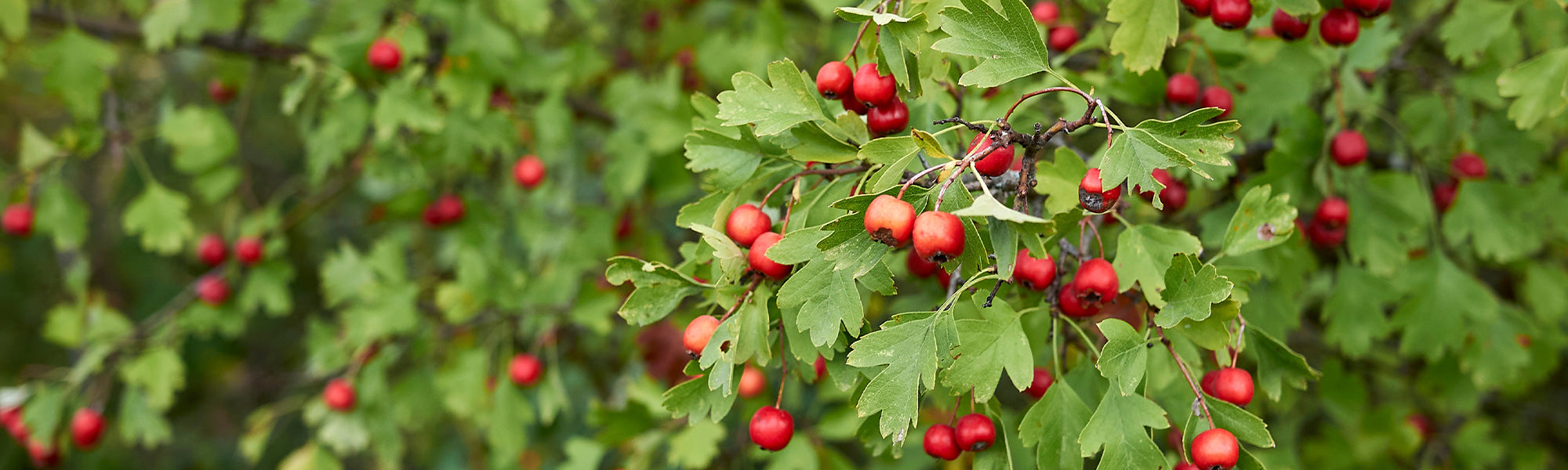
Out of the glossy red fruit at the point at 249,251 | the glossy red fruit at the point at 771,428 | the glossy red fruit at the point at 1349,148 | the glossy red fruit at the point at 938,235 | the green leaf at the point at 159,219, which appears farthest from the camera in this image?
the glossy red fruit at the point at 249,251

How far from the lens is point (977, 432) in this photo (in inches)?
45.9

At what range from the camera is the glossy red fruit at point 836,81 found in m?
1.21

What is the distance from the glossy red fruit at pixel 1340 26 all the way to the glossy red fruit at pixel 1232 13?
37cm

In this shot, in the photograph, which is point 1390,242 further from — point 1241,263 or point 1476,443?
point 1476,443

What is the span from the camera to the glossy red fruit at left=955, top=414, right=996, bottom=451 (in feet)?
3.83

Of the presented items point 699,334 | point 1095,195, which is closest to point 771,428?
point 699,334

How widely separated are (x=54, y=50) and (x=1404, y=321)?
3834mm

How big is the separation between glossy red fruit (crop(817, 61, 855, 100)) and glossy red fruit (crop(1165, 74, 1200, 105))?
734 mm

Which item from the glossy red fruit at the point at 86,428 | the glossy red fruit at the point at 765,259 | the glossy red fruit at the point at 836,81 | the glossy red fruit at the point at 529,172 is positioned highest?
the glossy red fruit at the point at 836,81

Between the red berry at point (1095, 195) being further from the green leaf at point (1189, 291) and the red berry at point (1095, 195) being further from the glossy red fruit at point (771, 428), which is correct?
the glossy red fruit at point (771, 428)

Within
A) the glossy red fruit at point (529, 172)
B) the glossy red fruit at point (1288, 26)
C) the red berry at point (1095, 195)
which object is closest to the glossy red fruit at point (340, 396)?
the glossy red fruit at point (529, 172)

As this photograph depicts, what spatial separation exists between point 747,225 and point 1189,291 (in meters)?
0.58

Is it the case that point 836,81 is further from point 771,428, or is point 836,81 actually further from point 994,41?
point 771,428

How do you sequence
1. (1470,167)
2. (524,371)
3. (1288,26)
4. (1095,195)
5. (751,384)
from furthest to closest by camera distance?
(524,371), (751,384), (1470,167), (1288,26), (1095,195)
